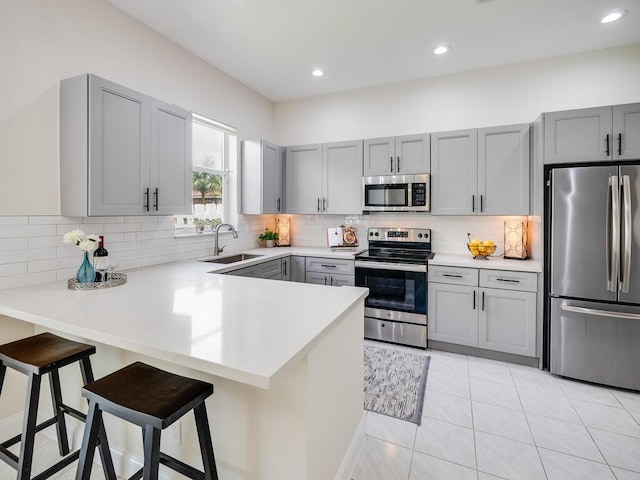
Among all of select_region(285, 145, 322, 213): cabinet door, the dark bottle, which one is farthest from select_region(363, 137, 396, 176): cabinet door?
the dark bottle

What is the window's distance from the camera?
3554mm

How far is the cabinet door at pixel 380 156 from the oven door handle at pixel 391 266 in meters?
1.07

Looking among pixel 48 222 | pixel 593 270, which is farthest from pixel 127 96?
A: pixel 593 270

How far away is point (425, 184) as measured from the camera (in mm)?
3607

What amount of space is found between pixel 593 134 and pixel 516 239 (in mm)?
1193

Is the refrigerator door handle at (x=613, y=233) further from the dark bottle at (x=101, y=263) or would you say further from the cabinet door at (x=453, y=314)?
the dark bottle at (x=101, y=263)

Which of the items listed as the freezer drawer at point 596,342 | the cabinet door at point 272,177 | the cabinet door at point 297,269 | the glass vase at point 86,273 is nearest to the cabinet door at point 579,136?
the freezer drawer at point 596,342

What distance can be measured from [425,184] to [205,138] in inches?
98.3

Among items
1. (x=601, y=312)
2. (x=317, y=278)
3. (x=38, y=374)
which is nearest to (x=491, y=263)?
(x=601, y=312)

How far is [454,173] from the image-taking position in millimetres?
3504

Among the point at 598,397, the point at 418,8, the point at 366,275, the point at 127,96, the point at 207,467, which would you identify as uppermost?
the point at 418,8

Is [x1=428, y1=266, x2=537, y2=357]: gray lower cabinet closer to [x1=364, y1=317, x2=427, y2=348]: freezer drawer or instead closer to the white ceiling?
[x1=364, y1=317, x2=427, y2=348]: freezer drawer

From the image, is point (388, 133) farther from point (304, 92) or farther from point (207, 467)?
point (207, 467)

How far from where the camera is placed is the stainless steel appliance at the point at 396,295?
3352 mm
